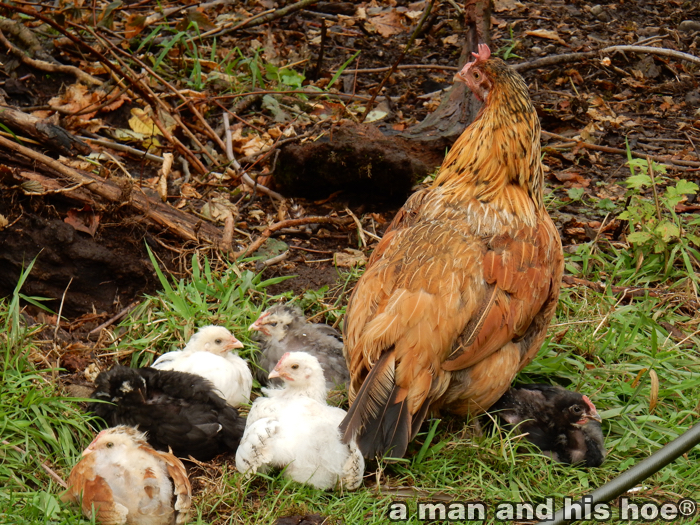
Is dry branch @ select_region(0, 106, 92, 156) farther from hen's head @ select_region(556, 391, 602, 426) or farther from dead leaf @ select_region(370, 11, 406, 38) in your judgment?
dead leaf @ select_region(370, 11, 406, 38)

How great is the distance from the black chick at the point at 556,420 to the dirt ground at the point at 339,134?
5.68 ft

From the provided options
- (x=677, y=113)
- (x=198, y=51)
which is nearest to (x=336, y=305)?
(x=198, y=51)

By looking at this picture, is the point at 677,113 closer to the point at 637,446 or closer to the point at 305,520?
the point at 637,446

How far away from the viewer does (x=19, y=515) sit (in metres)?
2.90

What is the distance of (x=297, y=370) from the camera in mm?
3576

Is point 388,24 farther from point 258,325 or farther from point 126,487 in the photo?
point 126,487

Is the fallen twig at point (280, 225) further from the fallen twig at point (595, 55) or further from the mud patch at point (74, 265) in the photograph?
Result: the fallen twig at point (595, 55)

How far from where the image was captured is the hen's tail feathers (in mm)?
3088

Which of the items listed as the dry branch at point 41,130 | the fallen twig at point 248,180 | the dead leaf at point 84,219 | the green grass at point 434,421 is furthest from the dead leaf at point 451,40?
the dead leaf at point 84,219

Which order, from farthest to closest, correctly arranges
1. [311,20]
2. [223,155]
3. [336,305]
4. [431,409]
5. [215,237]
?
[311,20] < [223,155] < [215,237] < [336,305] < [431,409]

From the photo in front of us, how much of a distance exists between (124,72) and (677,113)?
5.01 metres

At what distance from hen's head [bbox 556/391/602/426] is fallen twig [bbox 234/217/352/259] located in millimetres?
2404

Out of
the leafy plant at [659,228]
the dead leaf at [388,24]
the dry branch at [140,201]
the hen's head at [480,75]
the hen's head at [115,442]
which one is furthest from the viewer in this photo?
the dead leaf at [388,24]

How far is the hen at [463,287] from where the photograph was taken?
123 inches
